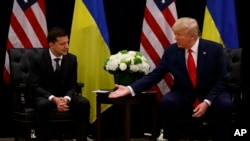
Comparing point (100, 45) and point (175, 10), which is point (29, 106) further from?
point (175, 10)

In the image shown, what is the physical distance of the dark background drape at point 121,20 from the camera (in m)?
7.29

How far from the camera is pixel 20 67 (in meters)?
6.68

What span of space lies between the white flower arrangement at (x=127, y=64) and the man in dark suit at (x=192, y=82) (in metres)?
0.47

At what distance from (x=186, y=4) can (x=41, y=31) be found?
76.5 inches

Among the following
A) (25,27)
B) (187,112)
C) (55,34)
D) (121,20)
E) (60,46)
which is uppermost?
(121,20)

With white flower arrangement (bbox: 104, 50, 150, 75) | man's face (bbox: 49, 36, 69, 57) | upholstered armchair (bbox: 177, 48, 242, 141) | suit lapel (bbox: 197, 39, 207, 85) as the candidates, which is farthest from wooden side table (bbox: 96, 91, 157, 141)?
suit lapel (bbox: 197, 39, 207, 85)

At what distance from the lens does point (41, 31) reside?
22.7ft

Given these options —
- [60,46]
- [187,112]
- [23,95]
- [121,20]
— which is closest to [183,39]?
[187,112]

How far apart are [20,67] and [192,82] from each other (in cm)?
210

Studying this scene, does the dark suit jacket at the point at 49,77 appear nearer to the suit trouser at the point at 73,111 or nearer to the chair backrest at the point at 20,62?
the suit trouser at the point at 73,111

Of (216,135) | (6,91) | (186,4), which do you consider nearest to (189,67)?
(216,135)

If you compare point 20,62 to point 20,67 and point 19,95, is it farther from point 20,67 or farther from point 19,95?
point 19,95

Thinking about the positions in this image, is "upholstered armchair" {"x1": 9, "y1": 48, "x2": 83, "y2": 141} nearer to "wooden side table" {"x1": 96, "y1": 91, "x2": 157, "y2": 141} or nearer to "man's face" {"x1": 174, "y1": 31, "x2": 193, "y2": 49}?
"wooden side table" {"x1": 96, "y1": 91, "x2": 157, "y2": 141}

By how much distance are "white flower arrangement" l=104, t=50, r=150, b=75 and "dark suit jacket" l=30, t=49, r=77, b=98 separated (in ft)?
1.34
